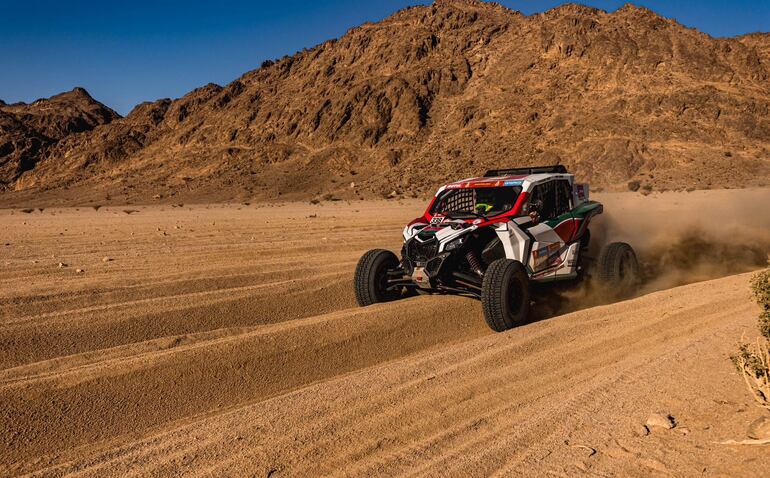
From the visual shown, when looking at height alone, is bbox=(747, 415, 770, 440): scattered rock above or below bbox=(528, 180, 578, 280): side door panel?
below

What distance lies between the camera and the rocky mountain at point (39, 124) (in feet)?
310

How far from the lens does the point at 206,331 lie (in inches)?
298

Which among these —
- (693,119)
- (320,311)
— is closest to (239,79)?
(693,119)

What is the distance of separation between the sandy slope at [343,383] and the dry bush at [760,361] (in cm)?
21

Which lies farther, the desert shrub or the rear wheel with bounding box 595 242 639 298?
the rear wheel with bounding box 595 242 639 298

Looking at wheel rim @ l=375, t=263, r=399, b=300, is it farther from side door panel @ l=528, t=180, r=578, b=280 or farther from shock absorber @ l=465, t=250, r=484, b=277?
side door panel @ l=528, t=180, r=578, b=280

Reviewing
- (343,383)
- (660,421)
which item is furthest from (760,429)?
(343,383)

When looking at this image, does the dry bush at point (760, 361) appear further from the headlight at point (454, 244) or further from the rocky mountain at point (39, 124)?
the rocky mountain at point (39, 124)

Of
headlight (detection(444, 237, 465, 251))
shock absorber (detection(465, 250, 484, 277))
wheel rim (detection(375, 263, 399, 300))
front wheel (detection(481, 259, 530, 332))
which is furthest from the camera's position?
wheel rim (detection(375, 263, 399, 300))

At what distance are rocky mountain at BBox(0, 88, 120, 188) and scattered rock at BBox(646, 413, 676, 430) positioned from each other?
10385 cm

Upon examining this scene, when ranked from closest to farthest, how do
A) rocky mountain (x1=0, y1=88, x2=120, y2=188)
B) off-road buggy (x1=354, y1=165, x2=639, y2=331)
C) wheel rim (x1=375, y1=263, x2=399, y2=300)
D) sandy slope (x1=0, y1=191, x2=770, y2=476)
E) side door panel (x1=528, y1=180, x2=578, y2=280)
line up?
sandy slope (x1=0, y1=191, x2=770, y2=476) < off-road buggy (x1=354, y1=165, x2=639, y2=331) < side door panel (x1=528, y1=180, x2=578, y2=280) < wheel rim (x1=375, y1=263, x2=399, y2=300) < rocky mountain (x1=0, y1=88, x2=120, y2=188)

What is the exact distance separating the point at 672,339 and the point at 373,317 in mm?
3522

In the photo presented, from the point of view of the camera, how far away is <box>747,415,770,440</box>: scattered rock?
3.99 meters

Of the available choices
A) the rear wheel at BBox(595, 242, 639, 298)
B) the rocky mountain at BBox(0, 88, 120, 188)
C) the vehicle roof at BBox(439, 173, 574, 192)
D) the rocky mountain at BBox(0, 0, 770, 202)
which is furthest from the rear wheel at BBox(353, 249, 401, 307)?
the rocky mountain at BBox(0, 88, 120, 188)
